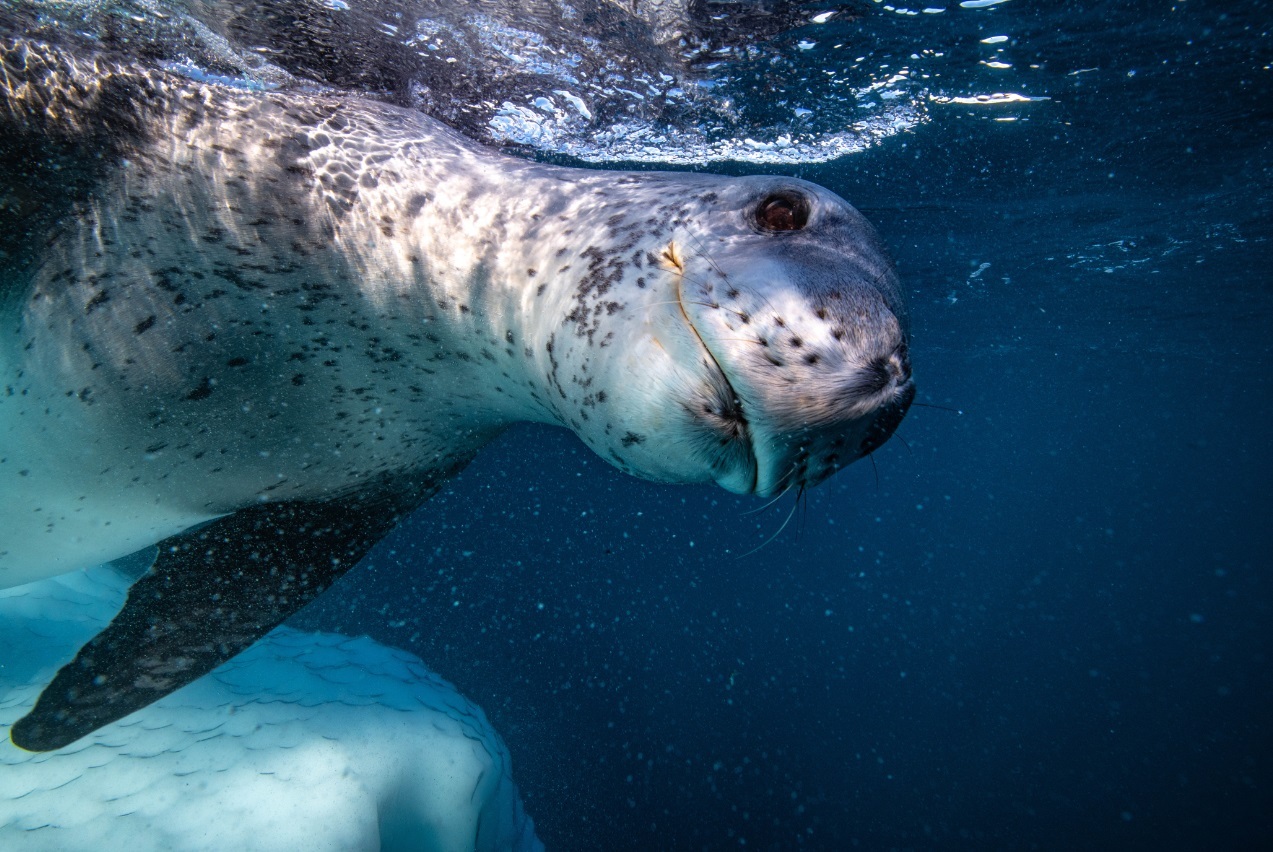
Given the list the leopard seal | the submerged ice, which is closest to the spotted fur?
the leopard seal

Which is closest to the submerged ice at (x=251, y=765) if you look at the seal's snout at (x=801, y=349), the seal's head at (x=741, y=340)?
the seal's head at (x=741, y=340)

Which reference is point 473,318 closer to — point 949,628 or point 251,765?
point 251,765

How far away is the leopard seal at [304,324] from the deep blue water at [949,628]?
3.98ft

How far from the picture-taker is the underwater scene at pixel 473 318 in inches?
75.0

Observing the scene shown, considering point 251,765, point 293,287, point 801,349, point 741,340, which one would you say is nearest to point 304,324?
point 293,287

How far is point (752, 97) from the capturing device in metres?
7.58

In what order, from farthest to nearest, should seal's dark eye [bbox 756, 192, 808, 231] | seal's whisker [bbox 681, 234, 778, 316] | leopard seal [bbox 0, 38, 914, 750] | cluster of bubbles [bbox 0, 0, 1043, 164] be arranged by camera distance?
cluster of bubbles [bbox 0, 0, 1043, 164], seal's dark eye [bbox 756, 192, 808, 231], leopard seal [bbox 0, 38, 914, 750], seal's whisker [bbox 681, 234, 778, 316]

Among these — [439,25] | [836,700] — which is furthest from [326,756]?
[836,700]

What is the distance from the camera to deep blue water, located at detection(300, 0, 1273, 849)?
8930 millimetres

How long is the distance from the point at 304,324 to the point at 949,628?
4635 centimetres

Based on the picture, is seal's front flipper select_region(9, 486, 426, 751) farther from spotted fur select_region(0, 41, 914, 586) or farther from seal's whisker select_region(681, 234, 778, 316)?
seal's whisker select_region(681, 234, 778, 316)

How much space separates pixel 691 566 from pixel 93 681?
87.6 ft

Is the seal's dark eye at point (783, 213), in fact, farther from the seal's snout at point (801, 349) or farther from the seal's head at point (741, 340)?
the seal's snout at point (801, 349)

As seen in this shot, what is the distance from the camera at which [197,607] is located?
10.2ft
